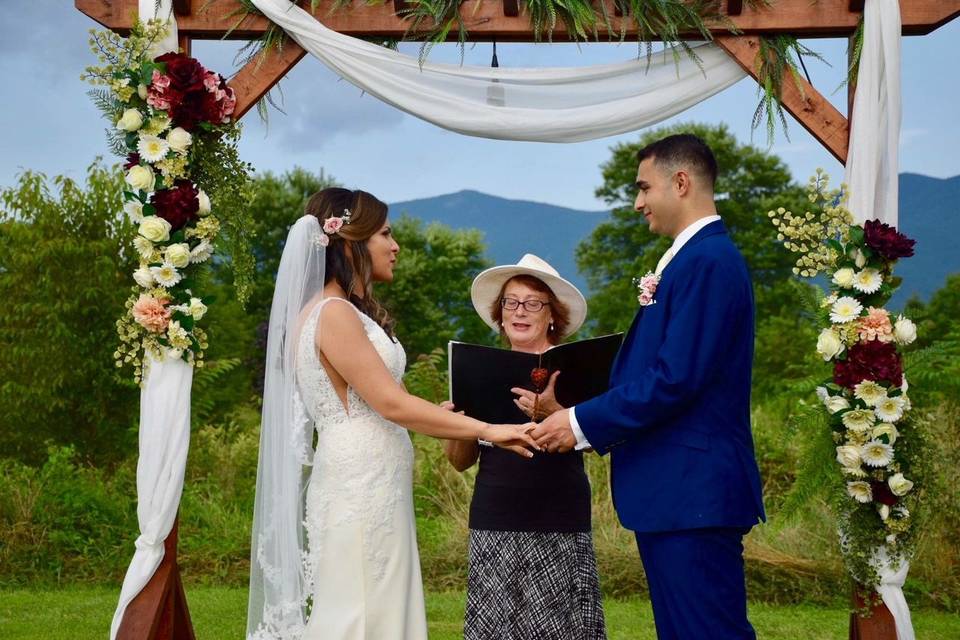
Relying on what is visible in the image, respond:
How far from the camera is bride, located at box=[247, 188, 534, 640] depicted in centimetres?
374

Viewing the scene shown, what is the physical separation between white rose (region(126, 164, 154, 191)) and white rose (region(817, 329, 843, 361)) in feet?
10.5

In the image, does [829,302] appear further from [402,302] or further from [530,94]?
[402,302]

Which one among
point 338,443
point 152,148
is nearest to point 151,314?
point 152,148

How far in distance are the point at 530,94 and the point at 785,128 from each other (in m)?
1.27

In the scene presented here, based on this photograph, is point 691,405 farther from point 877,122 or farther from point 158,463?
point 158,463

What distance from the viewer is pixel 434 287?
27.9 metres

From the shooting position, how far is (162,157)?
4.91 m

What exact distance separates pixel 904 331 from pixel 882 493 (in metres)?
0.75

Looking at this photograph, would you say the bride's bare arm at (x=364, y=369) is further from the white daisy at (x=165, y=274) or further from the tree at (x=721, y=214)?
the tree at (x=721, y=214)

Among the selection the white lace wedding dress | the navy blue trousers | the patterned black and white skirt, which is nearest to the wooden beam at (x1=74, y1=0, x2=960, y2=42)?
the white lace wedding dress

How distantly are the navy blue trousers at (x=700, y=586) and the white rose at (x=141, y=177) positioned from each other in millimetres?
2863

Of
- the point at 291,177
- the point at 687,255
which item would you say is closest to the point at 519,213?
the point at 291,177

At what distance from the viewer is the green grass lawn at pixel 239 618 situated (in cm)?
673

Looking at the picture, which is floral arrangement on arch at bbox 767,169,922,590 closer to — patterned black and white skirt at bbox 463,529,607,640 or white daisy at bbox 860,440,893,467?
white daisy at bbox 860,440,893,467
